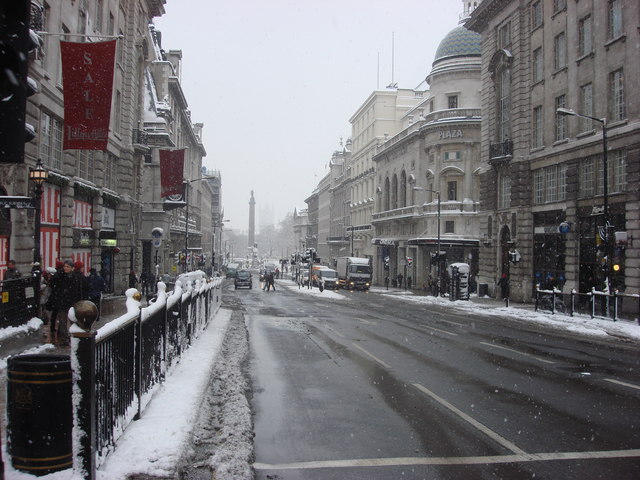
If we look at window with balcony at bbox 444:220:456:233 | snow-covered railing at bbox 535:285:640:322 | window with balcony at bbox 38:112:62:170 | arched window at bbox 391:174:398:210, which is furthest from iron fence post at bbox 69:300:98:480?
arched window at bbox 391:174:398:210

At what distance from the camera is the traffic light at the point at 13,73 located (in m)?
3.40

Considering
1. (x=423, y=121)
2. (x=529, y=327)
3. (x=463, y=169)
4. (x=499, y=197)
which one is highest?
(x=423, y=121)

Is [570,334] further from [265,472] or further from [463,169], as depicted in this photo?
[463,169]

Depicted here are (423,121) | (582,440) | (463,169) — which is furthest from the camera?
(423,121)

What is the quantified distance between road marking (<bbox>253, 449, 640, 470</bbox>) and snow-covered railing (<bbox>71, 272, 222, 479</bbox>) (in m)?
1.65

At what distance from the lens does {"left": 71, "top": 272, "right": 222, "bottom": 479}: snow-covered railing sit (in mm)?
4836

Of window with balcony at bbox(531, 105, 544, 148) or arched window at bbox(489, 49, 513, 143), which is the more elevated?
arched window at bbox(489, 49, 513, 143)

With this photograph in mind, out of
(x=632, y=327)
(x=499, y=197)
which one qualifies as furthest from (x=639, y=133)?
(x=499, y=197)

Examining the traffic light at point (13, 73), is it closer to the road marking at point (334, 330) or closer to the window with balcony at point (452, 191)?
the road marking at point (334, 330)

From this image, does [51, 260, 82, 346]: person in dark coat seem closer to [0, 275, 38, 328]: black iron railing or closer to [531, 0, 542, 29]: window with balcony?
[0, 275, 38, 328]: black iron railing

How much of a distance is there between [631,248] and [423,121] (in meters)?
36.2

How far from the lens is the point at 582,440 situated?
6969 millimetres

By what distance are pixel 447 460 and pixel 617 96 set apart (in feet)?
87.6

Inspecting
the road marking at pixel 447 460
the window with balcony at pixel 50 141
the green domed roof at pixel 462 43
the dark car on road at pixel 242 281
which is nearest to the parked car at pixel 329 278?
the dark car on road at pixel 242 281
